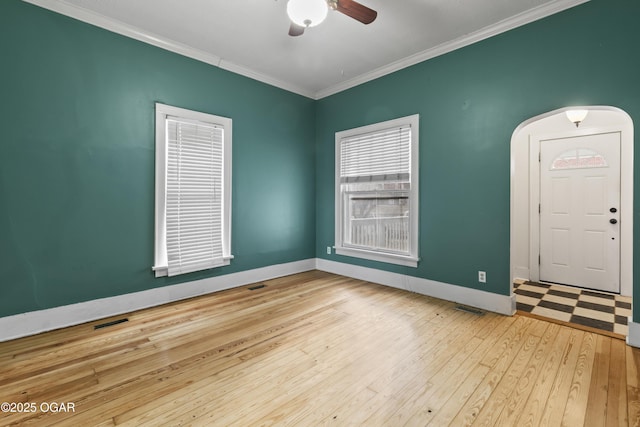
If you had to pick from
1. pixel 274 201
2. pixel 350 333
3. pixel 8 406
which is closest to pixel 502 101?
pixel 350 333

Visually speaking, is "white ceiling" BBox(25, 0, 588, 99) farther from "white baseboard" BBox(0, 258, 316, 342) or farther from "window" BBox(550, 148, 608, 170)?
"white baseboard" BBox(0, 258, 316, 342)

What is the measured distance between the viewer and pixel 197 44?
3447 mm

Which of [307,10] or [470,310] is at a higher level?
[307,10]

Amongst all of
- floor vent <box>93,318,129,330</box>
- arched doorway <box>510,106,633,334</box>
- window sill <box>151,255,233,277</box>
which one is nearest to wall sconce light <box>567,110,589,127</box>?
arched doorway <box>510,106,633,334</box>

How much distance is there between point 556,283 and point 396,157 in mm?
2985

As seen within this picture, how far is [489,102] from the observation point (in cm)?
318

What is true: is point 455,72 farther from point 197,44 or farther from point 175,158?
point 175,158

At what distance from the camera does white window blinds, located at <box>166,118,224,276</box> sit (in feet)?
11.2

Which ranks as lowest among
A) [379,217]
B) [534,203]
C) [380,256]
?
[380,256]

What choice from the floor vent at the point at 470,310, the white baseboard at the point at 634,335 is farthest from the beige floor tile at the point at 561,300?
the floor vent at the point at 470,310

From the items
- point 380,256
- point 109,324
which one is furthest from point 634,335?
point 109,324

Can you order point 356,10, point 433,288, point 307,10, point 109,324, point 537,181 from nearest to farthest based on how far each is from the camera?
1. point 307,10
2. point 356,10
3. point 109,324
4. point 433,288
5. point 537,181

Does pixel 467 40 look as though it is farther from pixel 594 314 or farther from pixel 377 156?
pixel 594 314

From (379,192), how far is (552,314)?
2.41m
